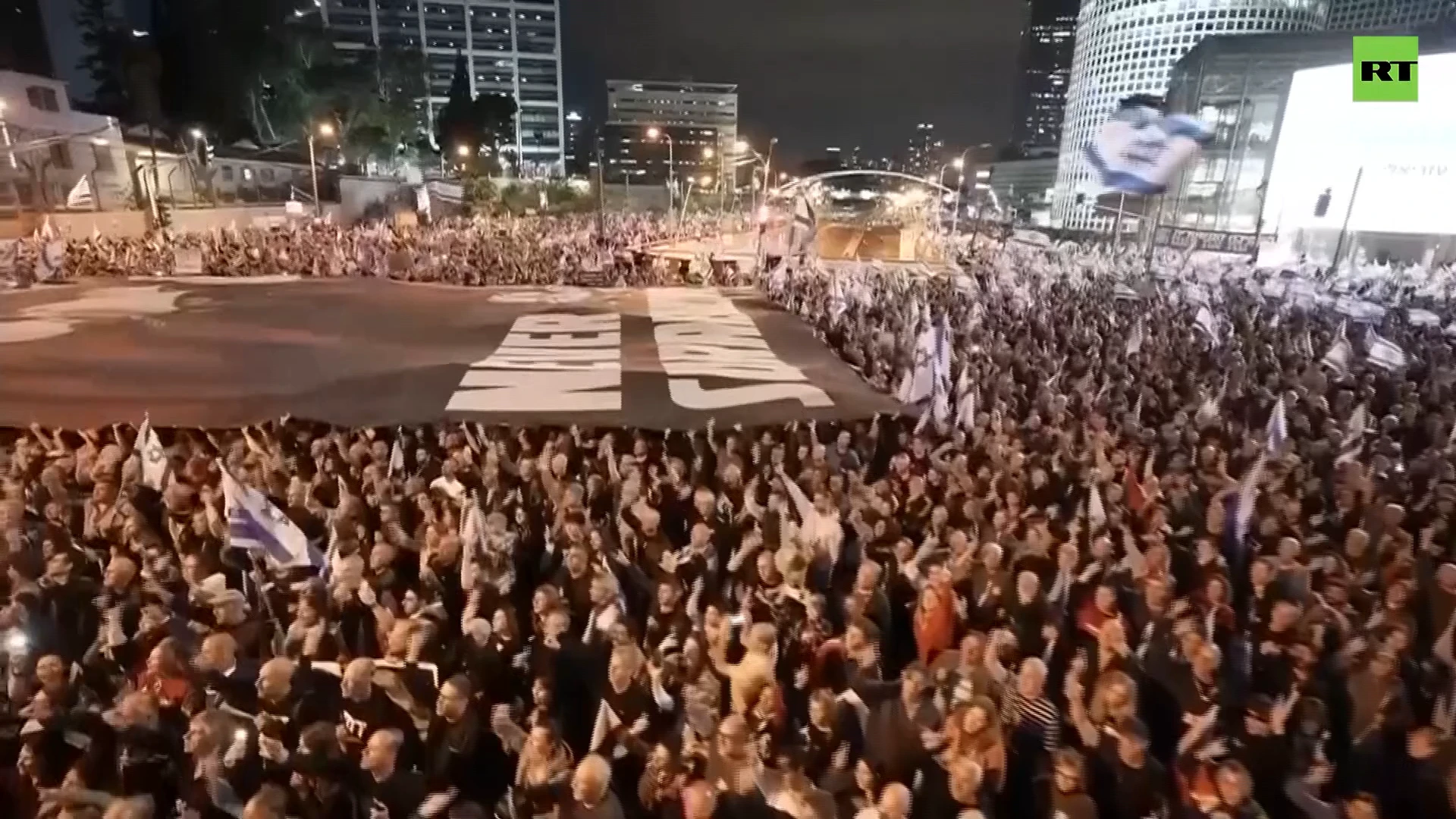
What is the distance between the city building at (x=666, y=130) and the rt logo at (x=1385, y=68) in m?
18.3

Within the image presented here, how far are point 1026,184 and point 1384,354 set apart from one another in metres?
36.3

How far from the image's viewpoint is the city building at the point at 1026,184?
133 feet

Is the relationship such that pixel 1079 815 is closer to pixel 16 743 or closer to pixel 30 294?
pixel 16 743

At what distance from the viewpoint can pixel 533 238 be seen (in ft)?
69.4

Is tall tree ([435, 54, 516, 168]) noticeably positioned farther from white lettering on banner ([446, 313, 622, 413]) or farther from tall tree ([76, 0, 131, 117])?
white lettering on banner ([446, 313, 622, 413])

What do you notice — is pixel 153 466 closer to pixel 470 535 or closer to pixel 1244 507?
pixel 470 535

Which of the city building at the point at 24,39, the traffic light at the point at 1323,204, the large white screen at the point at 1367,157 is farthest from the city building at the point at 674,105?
the traffic light at the point at 1323,204

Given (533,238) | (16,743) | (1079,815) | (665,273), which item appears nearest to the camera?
(1079,815)

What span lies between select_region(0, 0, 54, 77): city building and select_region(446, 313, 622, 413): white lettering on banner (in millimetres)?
14999

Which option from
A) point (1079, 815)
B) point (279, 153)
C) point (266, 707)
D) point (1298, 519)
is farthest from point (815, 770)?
point (279, 153)

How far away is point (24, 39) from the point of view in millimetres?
20359

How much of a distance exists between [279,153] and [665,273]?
16232 mm

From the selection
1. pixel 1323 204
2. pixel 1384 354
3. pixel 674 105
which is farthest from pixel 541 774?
pixel 674 105

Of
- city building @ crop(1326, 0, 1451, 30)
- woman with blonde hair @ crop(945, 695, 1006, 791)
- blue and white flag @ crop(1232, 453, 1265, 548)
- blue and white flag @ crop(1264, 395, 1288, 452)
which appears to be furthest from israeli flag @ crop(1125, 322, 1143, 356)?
city building @ crop(1326, 0, 1451, 30)
